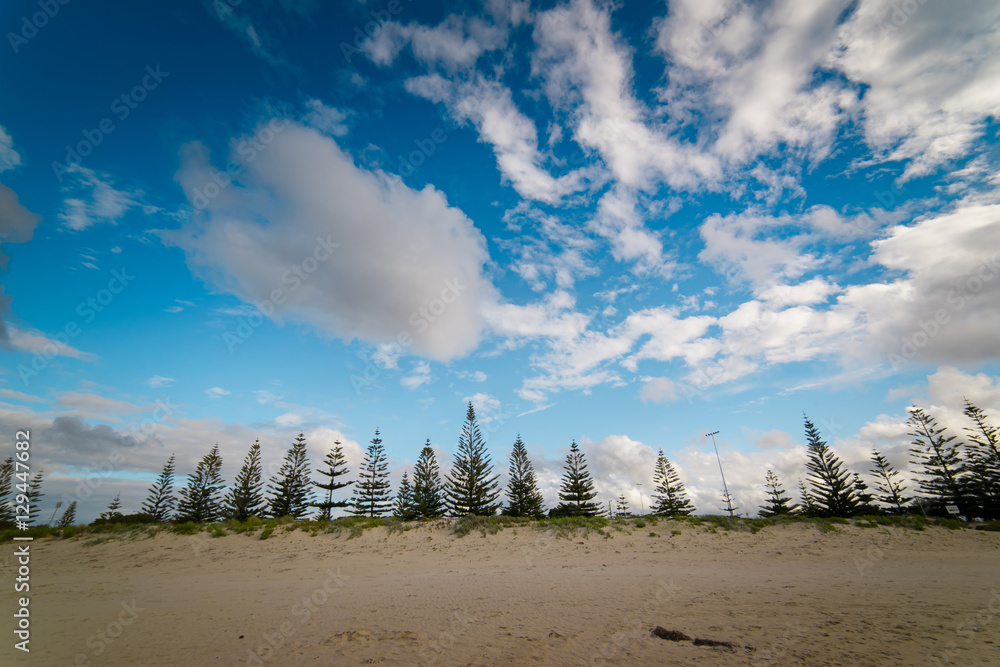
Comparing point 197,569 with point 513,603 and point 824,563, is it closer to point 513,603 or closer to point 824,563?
point 513,603

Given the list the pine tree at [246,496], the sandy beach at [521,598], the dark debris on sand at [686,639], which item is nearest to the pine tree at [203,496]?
the pine tree at [246,496]

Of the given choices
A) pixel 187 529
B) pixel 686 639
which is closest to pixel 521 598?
pixel 686 639

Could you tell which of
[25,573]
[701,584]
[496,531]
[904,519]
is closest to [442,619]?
[701,584]

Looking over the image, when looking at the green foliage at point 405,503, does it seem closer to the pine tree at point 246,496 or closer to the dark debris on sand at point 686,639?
the pine tree at point 246,496

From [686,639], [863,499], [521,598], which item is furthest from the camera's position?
[863,499]

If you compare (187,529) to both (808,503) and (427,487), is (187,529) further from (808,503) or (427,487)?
(808,503)

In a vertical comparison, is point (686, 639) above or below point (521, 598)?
above

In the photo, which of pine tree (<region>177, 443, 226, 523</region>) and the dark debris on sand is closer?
the dark debris on sand

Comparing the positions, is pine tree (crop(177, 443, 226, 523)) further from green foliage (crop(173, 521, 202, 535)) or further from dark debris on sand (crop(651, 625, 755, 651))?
dark debris on sand (crop(651, 625, 755, 651))

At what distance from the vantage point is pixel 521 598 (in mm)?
7414

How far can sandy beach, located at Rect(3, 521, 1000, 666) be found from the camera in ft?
14.7

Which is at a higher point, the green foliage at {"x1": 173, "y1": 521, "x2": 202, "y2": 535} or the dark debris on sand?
the green foliage at {"x1": 173, "y1": 521, "x2": 202, "y2": 535}

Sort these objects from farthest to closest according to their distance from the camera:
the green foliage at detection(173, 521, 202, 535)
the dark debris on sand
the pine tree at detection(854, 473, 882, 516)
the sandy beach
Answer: the pine tree at detection(854, 473, 882, 516) < the green foliage at detection(173, 521, 202, 535) < the sandy beach < the dark debris on sand

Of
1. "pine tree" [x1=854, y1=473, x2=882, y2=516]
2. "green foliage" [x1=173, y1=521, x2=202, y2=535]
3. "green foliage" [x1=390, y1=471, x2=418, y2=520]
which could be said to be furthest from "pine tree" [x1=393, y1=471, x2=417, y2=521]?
"pine tree" [x1=854, y1=473, x2=882, y2=516]
